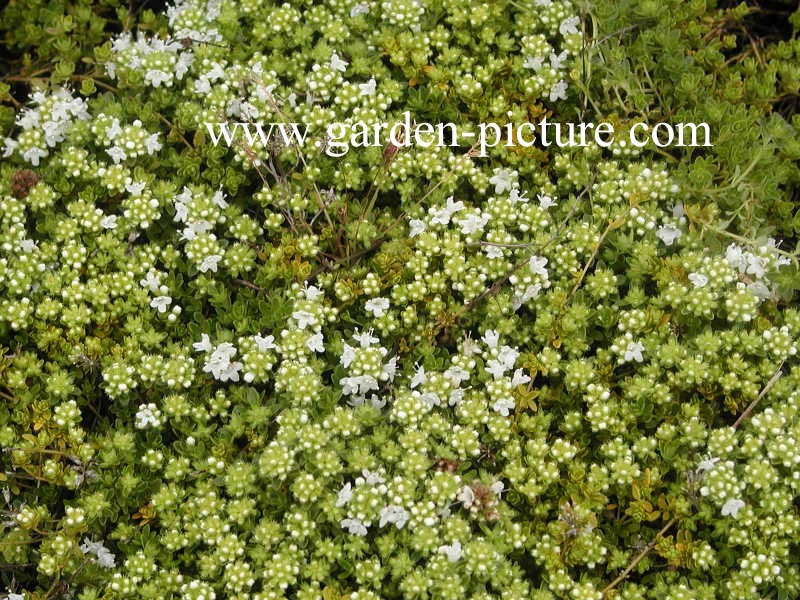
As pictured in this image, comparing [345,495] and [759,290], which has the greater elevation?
[759,290]

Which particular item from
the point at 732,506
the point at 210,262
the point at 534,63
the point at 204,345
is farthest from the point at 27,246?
the point at 732,506

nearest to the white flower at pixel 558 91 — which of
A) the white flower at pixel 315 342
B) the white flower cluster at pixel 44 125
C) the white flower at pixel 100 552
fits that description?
the white flower at pixel 315 342

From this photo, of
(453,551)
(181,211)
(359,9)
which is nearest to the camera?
(453,551)

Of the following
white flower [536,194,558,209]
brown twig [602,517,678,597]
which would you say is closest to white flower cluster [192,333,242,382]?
white flower [536,194,558,209]

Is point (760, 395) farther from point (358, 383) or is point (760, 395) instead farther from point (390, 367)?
point (358, 383)

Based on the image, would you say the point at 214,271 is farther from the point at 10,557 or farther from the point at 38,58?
the point at 38,58

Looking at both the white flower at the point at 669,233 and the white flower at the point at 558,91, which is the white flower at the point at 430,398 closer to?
the white flower at the point at 669,233
